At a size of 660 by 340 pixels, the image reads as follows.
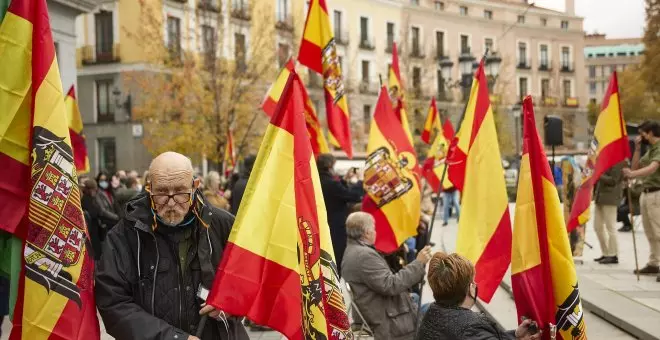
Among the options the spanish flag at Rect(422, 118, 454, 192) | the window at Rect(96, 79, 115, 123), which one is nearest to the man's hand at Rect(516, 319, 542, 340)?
the spanish flag at Rect(422, 118, 454, 192)

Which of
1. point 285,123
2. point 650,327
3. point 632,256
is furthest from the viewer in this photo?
point 632,256

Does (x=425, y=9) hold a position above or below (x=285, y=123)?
above

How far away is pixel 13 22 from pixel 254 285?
1671mm

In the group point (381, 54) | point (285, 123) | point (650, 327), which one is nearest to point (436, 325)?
point (285, 123)

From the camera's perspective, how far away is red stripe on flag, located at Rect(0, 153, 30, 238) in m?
3.66

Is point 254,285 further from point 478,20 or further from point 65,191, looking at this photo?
point 478,20

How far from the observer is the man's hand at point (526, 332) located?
3.83 meters

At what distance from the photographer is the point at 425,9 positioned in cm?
5459

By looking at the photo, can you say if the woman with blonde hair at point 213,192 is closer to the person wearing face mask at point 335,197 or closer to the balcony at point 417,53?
the person wearing face mask at point 335,197

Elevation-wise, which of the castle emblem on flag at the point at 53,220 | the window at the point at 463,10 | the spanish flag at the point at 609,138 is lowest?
the castle emblem on flag at the point at 53,220

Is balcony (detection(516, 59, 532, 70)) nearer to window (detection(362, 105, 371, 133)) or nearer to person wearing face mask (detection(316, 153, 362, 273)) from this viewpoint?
window (detection(362, 105, 371, 133))

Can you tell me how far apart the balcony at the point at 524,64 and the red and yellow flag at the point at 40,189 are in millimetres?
60568

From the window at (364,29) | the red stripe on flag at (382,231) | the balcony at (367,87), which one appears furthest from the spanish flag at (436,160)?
the window at (364,29)

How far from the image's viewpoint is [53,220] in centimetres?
354
